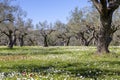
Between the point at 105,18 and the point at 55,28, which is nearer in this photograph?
→ the point at 105,18

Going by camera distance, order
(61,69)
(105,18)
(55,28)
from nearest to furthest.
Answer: (61,69), (105,18), (55,28)

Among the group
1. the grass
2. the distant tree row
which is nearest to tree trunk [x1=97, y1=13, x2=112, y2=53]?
the grass

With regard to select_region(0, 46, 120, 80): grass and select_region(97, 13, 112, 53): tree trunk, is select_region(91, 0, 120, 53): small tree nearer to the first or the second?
select_region(97, 13, 112, 53): tree trunk

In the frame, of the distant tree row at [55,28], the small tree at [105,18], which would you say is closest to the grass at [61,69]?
the small tree at [105,18]

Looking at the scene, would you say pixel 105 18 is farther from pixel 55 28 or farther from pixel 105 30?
pixel 55 28

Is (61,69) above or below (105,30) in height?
below

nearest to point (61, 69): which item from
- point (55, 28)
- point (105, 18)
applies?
point (105, 18)

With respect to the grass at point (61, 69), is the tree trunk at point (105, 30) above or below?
above

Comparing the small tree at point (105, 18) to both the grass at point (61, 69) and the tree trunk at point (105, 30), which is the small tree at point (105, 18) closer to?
the tree trunk at point (105, 30)

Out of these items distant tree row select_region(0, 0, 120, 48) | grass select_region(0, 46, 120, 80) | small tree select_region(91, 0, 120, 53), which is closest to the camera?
grass select_region(0, 46, 120, 80)

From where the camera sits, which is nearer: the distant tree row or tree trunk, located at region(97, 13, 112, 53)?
tree trunk, located at region(97, 13, 112, 53)

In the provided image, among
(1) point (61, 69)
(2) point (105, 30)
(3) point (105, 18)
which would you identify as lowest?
(1) point (61, 69)

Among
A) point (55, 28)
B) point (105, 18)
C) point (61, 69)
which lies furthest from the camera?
point (55, 28)

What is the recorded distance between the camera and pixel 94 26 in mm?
83250
